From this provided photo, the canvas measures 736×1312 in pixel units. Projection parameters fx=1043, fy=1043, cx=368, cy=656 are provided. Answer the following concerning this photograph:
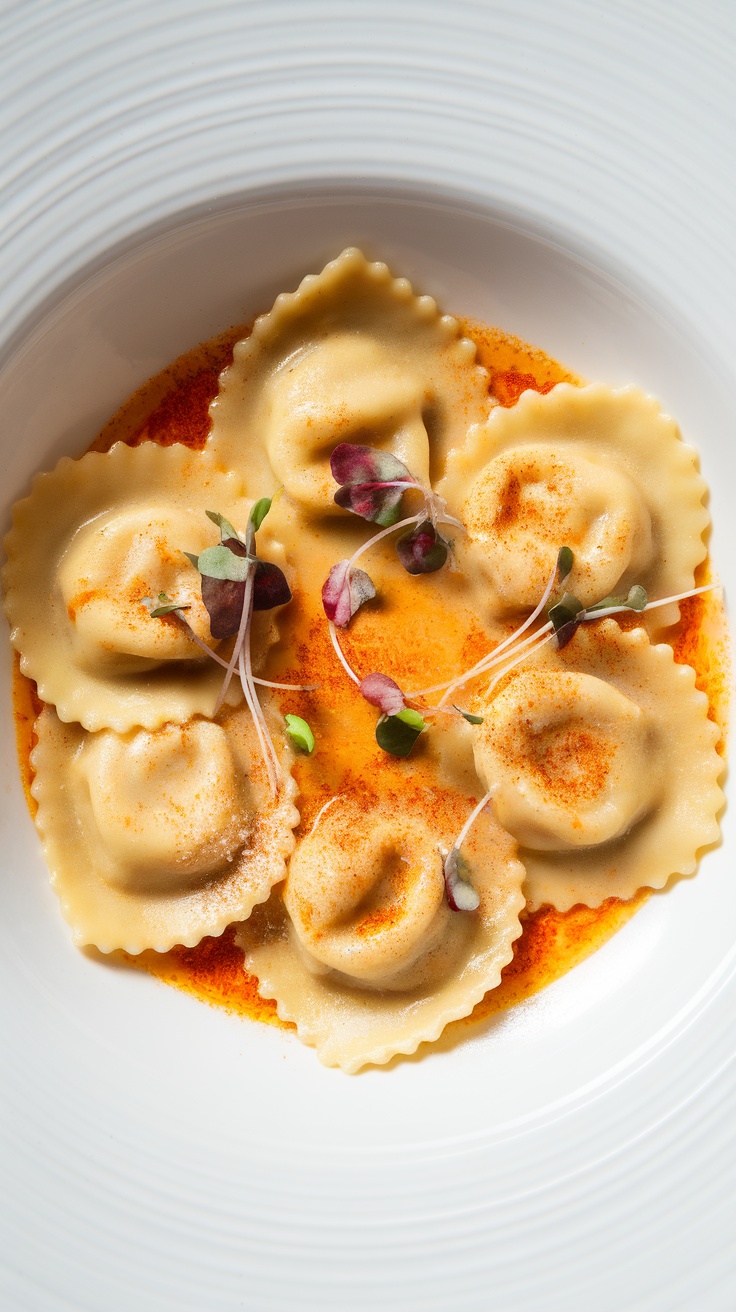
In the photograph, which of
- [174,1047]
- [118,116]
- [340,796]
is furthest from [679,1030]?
[118,116]

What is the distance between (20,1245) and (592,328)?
3.69 meters

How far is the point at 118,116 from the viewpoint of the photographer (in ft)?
11.1

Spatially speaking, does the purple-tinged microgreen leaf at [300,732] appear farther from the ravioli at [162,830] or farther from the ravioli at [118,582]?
the ravioli at [118,582]

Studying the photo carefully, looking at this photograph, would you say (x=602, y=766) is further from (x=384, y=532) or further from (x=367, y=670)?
(x=384, y=532)

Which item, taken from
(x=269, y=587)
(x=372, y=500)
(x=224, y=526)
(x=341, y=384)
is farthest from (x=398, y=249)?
(x=269, y=587)

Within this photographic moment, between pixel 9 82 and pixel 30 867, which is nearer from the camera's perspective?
pixel 9 82

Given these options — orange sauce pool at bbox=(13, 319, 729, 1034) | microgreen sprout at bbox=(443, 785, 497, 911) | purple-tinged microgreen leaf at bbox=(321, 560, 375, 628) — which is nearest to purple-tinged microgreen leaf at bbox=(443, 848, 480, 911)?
microgreen sprout at bbox=(443, 785, 497, 911)

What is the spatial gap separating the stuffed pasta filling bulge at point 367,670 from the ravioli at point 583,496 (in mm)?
10

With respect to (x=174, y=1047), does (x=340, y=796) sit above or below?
above

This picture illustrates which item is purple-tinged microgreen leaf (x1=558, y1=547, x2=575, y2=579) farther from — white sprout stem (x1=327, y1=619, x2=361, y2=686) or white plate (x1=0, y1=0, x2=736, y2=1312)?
white sprout stem (x1=327, y1=619, x2=361, y2=686)

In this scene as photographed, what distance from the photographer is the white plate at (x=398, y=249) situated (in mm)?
3354

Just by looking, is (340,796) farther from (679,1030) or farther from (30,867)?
(679,1030)

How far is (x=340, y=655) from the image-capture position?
12.4ft

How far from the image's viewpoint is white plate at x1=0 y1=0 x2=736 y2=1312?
335 centimetres
